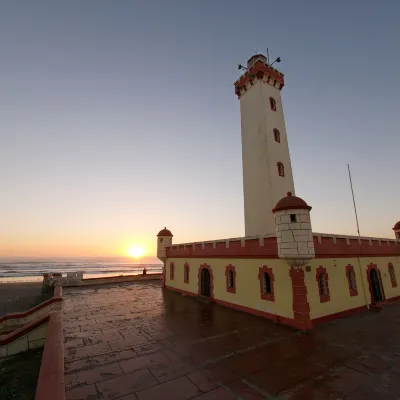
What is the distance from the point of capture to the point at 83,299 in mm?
18781

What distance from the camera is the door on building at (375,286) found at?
657 inches

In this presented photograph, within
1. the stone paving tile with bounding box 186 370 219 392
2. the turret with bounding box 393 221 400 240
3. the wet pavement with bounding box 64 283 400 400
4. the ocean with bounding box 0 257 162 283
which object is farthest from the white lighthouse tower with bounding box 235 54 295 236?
the ocean with bounding box 0 257 162 283

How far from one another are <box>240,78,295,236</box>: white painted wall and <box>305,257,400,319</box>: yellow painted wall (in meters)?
5.27

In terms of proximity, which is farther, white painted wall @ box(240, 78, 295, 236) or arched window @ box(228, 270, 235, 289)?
white painted wall @ box(240, 78, 295, 236)

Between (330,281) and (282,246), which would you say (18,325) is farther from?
(330,281)

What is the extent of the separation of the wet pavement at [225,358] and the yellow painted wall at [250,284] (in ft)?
3.47

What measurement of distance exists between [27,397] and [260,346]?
804 centimetres

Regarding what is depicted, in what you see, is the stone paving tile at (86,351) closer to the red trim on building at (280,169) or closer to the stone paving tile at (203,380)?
the stone paving tile at (203,380)

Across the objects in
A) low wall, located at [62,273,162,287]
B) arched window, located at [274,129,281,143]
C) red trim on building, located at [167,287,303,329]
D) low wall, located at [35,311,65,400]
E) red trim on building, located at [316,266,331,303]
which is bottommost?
red trim on building, located at [167,287,303,329]

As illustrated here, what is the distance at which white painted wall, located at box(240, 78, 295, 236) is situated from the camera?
1909 cm

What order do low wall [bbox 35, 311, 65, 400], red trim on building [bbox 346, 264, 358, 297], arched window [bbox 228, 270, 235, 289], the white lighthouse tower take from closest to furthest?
1. low wall [bbox 35, 311, 65, 400]
2. red trim on building [bbox 346, 264, 358, 297]
3. arched window [bbox 228, 270, 235, 289]
4. the white lighthouse tower

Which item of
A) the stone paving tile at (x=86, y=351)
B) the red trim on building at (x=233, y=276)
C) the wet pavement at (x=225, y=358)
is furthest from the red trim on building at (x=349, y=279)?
the stone paving tile at (x=86, y=351)

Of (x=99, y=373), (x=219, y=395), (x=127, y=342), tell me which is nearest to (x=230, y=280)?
(x=127, y=342)

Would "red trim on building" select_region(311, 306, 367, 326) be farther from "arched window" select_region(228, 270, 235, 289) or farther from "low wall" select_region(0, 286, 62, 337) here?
"low wall" select_region(0, 286, 62, 337)
